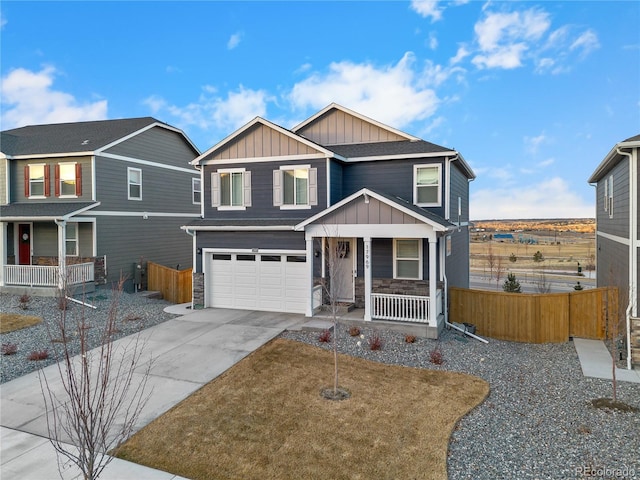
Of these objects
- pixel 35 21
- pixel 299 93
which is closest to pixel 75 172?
pixel 35 21

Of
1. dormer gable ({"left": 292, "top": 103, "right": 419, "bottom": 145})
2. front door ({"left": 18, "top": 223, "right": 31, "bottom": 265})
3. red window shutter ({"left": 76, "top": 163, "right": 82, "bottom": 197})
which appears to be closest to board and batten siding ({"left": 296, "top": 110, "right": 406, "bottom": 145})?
dormer gable ({"left": 292, "top": 103, "right": 419, "bottom": 145})

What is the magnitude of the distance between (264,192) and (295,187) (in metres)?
1.20

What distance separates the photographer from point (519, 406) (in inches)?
294

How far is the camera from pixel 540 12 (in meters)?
15.2

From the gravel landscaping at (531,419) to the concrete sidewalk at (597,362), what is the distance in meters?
0.24

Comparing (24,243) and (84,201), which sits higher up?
(84,201)

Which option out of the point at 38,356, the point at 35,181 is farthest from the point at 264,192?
the point at 35,181

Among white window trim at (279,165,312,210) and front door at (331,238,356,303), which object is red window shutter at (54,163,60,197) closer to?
white window trim at (279,165,312,210)

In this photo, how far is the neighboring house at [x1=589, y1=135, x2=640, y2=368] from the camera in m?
9.66

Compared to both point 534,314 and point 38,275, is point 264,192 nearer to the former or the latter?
point 534,314

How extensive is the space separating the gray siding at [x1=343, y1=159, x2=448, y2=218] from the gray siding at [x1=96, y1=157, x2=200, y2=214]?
11.2 meters

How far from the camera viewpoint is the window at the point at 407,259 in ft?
43.2

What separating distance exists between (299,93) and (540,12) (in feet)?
47.5

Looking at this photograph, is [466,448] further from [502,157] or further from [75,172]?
[502,157]
